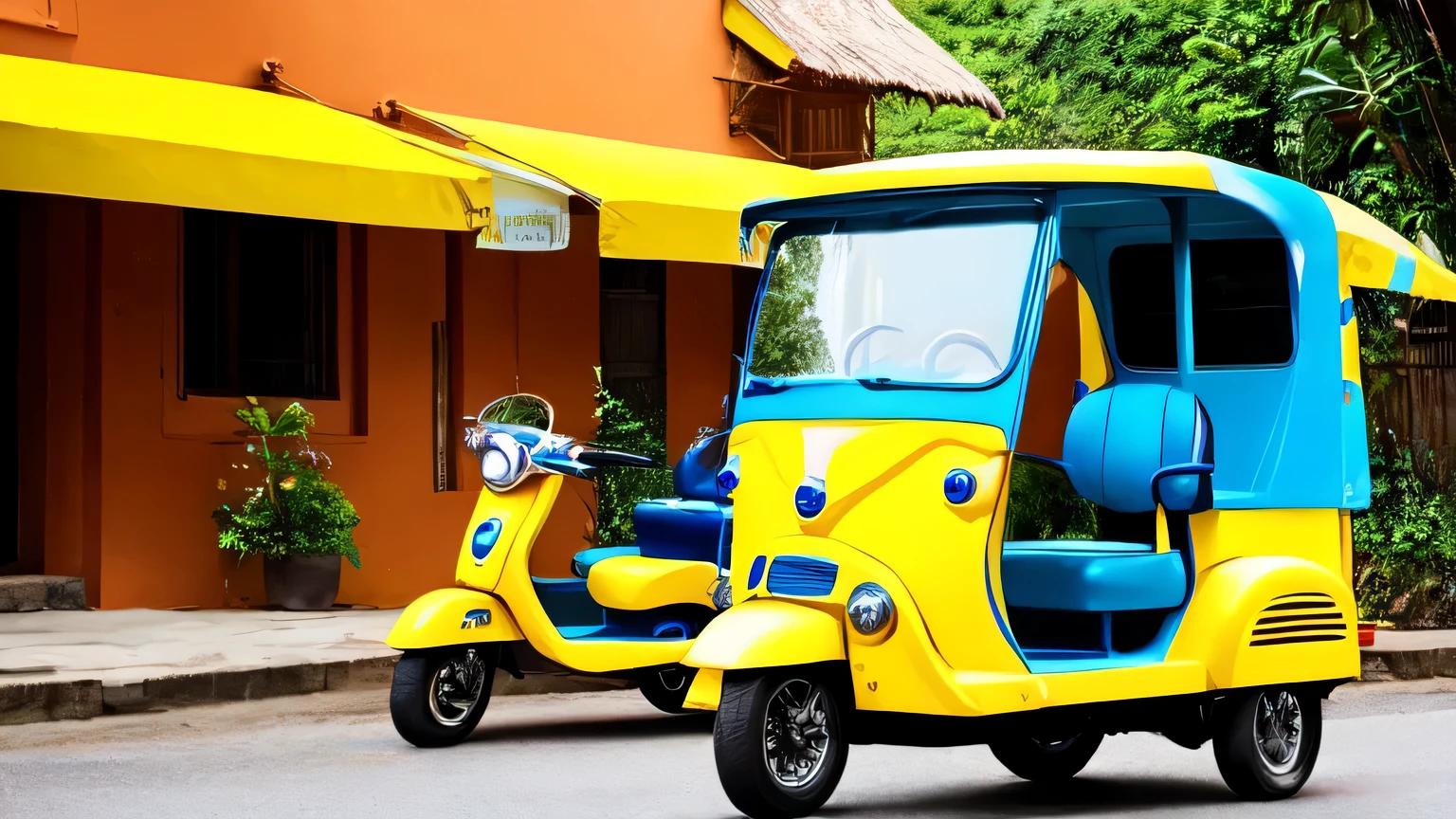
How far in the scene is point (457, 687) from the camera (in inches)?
310

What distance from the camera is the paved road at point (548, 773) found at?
623 centimetres

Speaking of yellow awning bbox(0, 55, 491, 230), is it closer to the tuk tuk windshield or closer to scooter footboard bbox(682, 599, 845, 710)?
the tuk tuk windshield

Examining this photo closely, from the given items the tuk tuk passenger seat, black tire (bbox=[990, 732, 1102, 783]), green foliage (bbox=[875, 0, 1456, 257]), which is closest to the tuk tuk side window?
the tuk tuk passenger seat

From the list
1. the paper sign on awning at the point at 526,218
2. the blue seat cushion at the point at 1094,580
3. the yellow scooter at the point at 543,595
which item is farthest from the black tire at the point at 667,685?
the paper sign on awning at the point at 526,218

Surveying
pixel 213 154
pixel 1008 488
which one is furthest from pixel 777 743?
pixel 213 154

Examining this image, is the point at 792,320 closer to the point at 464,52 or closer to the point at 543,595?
the point at 543,595

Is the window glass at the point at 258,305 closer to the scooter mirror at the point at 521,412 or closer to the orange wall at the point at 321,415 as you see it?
the orange wall at the point at 321,415

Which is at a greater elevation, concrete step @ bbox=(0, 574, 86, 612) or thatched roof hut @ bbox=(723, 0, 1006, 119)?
thatched roof hut @ bbox=(723, 0, 1006, 119)

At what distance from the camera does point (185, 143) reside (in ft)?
31.8

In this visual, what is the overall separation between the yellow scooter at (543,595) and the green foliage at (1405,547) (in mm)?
6847

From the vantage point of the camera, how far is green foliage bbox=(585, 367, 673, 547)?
561 inches

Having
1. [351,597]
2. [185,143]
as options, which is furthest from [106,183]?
[351,597]

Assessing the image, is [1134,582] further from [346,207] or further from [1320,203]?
[346,207]

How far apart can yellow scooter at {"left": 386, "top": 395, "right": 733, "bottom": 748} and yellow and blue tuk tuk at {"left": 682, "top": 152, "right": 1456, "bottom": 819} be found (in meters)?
1.62
